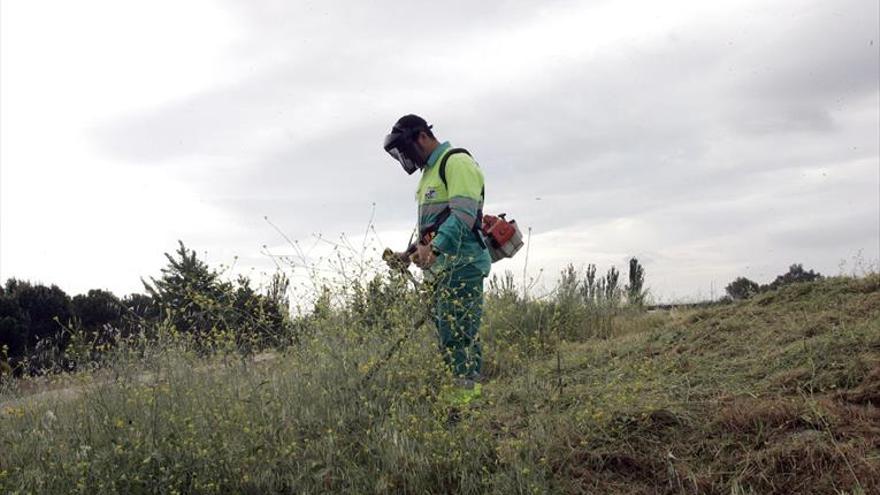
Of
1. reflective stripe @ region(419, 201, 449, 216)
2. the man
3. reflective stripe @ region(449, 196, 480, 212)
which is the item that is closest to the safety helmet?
the man

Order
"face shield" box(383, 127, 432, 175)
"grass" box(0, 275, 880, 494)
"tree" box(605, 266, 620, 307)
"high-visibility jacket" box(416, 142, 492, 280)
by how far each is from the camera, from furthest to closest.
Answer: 1. "tree" box(605, 266, 620, 307)
2. "face shield" box(383, 127, 432, 175)
3. "high-visibility jacket" box(416, 142, 492, 280)
4. "grass" box(0, 275, 880, 494)

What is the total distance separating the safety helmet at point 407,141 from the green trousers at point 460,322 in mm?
895

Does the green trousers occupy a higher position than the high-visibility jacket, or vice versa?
the high-visibility jacket

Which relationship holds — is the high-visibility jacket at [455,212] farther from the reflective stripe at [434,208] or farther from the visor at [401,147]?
the visor at [401,147]

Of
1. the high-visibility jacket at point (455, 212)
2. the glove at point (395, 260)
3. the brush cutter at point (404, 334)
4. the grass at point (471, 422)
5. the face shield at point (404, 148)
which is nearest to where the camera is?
the grass at point (471, 422)

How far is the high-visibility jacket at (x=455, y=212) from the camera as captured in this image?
5949 mm

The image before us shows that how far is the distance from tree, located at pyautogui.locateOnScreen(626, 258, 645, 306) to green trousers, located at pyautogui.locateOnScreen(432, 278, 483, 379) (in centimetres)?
469

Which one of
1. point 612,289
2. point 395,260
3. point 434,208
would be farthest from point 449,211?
point 612,289

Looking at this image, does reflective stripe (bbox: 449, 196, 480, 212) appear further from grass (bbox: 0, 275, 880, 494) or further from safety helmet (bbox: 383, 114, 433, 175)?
grass (bbox: 0, 275, 880, 494)

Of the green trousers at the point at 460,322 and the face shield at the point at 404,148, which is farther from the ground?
the face shield at the point at 404,148

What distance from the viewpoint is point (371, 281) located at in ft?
20.7

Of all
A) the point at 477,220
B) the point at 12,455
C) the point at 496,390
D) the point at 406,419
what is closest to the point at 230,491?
the point at 406,419

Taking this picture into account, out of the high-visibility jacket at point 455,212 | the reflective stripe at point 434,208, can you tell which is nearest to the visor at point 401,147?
the high-visibility jacket at point 455,212

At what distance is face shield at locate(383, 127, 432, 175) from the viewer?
20.7 ft
